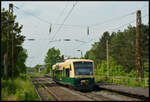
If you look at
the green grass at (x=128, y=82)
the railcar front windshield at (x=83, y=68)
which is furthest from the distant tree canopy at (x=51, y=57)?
the railcar front windshield at (x=83, y=68)

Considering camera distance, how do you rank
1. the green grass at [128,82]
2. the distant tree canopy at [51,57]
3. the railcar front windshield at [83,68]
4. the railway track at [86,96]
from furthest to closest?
the distant tree canopy at [51,57]
the green grass at [128,82]
the railcar front windshield at [83,68]
the railway track at [86,96]

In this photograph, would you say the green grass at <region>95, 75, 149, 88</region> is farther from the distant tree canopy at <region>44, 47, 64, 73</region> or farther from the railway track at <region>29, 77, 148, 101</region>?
the distant tree canopy at <region>44, 47, 64, 73</region>

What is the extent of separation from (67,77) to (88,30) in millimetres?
7113

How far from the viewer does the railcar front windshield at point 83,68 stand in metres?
24.6

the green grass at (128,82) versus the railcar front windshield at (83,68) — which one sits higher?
the railcar front windshield at (83,68)

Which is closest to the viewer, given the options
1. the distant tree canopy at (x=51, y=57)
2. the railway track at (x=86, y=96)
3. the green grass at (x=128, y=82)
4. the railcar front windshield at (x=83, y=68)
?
the railway track at (x=86, y=96)

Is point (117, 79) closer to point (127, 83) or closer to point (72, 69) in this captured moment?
point (127, 83)

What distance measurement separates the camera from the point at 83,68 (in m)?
24.8

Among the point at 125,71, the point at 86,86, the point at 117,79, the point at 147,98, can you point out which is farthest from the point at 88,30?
the point at 125,71

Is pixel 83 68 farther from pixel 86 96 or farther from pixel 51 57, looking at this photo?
pixel 51 57

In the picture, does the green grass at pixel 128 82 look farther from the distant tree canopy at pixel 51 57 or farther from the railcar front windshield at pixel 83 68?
the distant tree canopy at pixel 51 57

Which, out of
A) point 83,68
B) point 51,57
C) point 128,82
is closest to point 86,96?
point 83,68

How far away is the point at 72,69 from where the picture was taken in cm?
2462

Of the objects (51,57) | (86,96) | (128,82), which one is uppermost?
(51,57)
